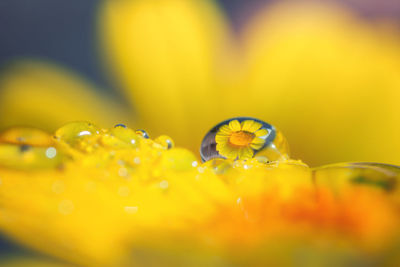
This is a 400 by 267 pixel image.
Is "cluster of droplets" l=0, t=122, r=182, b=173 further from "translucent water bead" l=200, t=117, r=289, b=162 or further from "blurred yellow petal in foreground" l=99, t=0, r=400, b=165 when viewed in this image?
"blurred yellow petal in foreground" l=99, t=0, r=400, b=165

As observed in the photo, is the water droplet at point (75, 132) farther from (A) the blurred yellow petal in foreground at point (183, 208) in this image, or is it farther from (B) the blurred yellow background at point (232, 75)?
(B) the blurred yellow background at point (232, 75)

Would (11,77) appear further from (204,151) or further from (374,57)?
(374,57)

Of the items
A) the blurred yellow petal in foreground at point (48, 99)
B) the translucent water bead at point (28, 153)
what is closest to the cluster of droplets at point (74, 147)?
the translucent water bead at point (28, 153)

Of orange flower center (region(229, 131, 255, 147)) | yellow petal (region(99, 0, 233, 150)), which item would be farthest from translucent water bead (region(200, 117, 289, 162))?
yellow petal (region(99, 0, 233, 150))

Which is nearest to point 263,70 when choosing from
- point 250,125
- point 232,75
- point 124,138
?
point 232,75

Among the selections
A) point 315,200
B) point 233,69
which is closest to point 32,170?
point 315,200

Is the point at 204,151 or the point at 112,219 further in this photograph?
the point at 204,151

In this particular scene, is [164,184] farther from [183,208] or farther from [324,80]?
[324,80]
